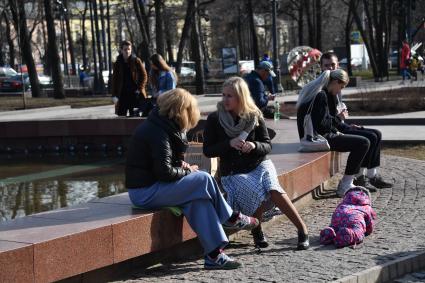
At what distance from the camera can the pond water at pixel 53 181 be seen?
35.2 ft

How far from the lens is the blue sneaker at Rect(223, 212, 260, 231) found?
6.66m

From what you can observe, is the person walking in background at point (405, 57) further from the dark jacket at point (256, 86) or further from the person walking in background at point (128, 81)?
the dark jacket at point (256, 86)

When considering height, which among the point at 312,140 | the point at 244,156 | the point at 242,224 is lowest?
the point at 242,224

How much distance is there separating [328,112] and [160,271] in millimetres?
3843

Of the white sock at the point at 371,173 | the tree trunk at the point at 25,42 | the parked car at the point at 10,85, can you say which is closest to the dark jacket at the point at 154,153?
the white sock at the point at 371,173

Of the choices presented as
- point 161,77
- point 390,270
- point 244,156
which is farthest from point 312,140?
point 161,77

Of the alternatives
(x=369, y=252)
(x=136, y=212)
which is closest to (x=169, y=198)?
(x=136, y=212)

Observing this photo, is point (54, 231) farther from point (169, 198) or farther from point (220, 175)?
point (220, 175)

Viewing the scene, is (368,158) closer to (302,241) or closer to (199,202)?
(302,241)

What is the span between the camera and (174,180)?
643 cm

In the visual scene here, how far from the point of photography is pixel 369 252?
6805 millimetres

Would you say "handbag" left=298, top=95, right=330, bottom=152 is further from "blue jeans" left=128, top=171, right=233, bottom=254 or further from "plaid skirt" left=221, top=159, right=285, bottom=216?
"blue jeans" left=128, top=171, right=233, bottom=254

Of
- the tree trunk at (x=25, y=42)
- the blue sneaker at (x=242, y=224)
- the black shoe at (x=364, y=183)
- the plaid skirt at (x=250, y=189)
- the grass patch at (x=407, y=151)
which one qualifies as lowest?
the grass patch at (x=407, y=151)

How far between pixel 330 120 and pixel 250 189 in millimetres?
2968
